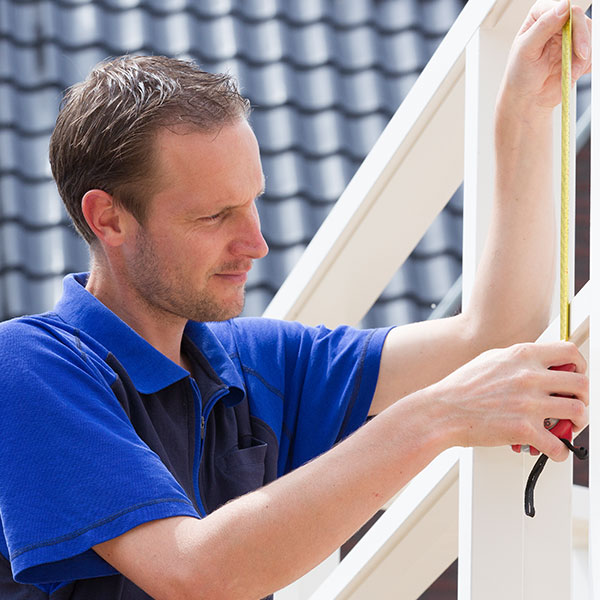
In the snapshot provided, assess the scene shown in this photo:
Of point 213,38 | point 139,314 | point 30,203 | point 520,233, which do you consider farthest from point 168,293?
point 213,38

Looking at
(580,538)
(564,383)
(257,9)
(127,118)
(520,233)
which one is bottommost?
(580,538)

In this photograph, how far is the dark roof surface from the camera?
3359mm

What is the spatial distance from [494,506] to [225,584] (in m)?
0.29

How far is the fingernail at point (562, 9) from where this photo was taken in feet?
4.01

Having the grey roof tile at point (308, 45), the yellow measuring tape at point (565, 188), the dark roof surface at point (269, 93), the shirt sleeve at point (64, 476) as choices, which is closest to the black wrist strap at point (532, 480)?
the yellow measuring tape at point (565, 188)

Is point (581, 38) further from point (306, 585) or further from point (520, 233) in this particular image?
point (306, 585)

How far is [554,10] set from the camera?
1.23 metres

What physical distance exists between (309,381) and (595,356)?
0.69 meters

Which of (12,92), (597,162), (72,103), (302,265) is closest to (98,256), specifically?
(72,103)

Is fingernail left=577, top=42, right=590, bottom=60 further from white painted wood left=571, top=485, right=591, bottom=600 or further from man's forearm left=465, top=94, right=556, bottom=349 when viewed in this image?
white painted wood left=571, top=485, right=591, bottom=600

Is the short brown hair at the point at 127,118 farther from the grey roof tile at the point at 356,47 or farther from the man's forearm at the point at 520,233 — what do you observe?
the grey roof tile at the point at 356,47

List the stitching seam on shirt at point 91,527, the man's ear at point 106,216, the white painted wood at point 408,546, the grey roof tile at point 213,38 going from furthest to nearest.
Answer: the grey roof tile at point 213,38 < the man's ear at point 106,216 < the white painted wood at point 408,546 < the stitching seam on shirt at point 91,527

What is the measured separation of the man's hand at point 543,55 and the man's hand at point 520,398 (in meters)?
0.31

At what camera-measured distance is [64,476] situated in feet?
4.18
